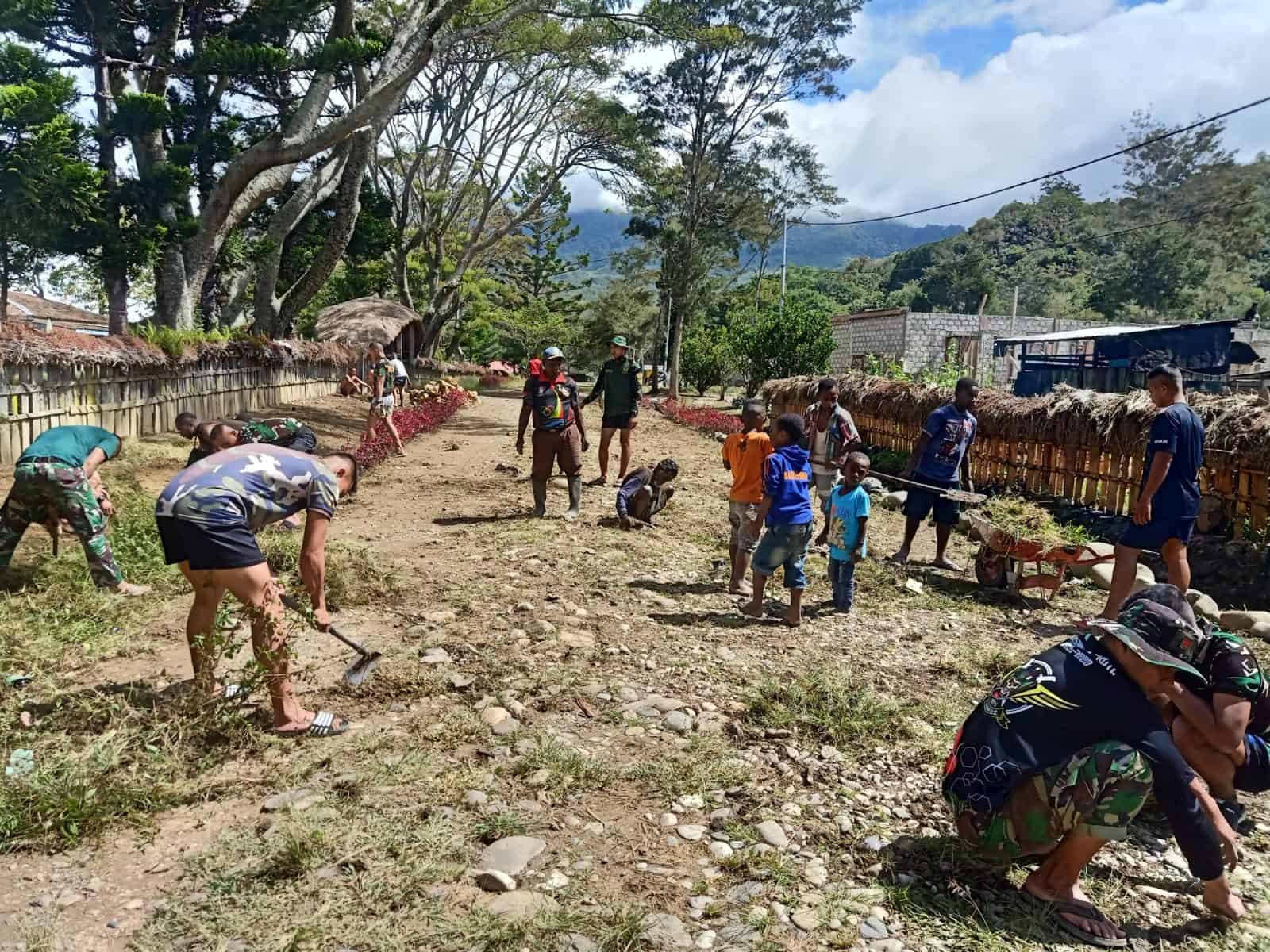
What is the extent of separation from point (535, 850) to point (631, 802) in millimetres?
493

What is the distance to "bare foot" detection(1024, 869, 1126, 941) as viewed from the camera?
2633mm

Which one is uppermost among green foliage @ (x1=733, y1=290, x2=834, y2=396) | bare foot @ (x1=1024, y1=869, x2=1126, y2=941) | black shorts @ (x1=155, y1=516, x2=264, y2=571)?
green foliage @ (x1=733, y1=290, x2=834, y2=396)

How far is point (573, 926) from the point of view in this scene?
2539mm

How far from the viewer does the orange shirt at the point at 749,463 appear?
5879mm

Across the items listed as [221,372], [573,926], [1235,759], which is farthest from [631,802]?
[221,372]

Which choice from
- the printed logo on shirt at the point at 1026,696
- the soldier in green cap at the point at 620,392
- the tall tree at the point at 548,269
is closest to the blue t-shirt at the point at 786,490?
the printed logo on shirt at the point at 1026,696

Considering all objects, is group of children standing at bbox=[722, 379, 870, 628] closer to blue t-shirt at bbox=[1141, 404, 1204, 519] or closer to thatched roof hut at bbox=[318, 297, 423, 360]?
blue t-shirt at bbox=[1141, 404, 1204, 519]

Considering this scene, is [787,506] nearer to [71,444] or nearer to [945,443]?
[945,443]

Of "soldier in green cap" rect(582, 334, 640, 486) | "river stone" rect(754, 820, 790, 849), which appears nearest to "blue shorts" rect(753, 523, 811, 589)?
"river stone" rect(754, 820, 790, 849)

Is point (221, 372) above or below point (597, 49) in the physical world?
below

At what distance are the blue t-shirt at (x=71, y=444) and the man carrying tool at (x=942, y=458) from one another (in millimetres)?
6010

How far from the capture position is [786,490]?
522cm

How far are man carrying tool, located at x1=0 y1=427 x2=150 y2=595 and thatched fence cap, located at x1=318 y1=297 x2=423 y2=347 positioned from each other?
19.0 metres

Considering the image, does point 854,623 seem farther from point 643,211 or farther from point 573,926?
point 643,211
